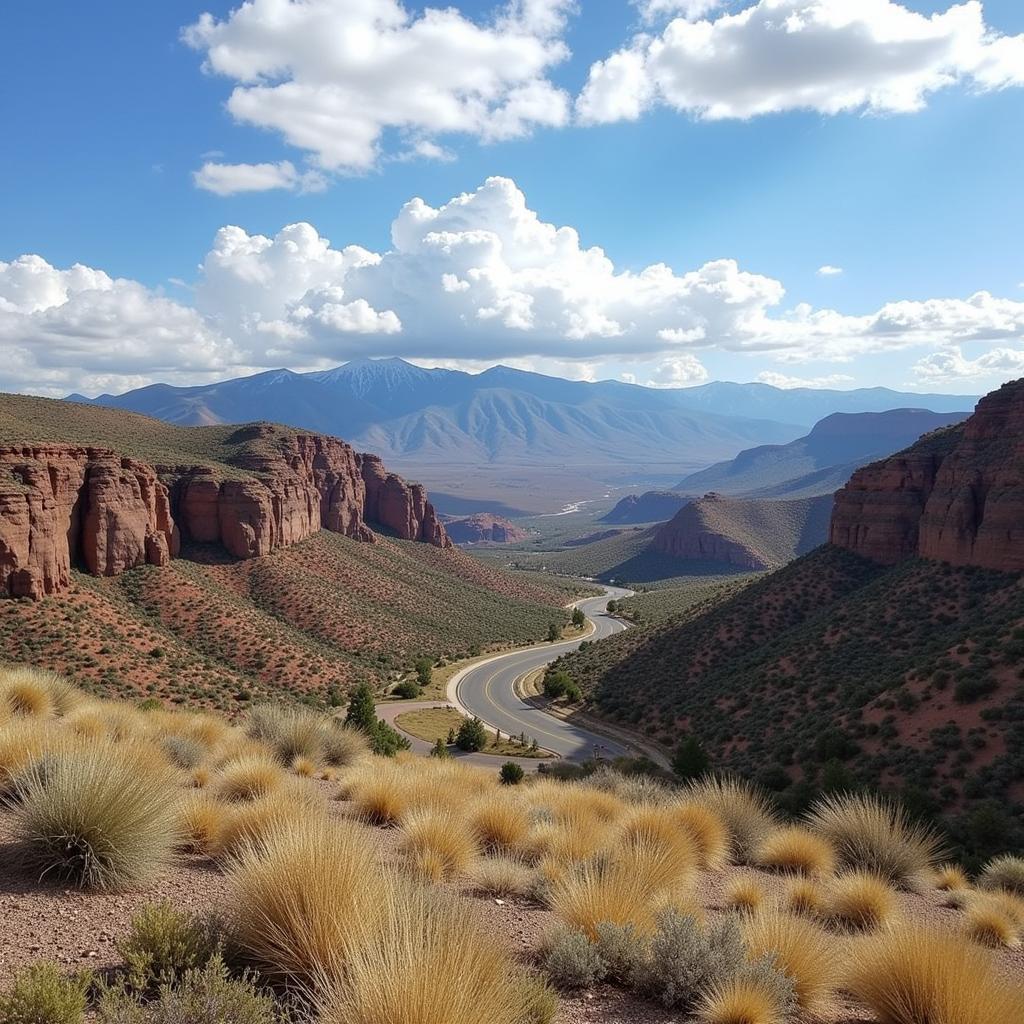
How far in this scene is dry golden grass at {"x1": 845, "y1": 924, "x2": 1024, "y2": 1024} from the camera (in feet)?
16.8

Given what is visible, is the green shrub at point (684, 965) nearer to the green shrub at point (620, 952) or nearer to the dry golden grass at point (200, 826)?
the green shrub at point (620, 952)

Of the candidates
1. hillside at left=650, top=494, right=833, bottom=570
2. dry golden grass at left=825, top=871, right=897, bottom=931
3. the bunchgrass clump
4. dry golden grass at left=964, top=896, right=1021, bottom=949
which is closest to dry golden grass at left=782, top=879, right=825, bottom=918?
dry golden grass at left=825, top=871, right=897, bottom=931

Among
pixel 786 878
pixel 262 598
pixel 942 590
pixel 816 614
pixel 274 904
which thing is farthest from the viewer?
pixel 262 598

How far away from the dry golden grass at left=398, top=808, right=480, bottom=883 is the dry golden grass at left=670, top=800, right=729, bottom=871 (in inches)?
150

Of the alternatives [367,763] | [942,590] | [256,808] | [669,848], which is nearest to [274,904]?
[256,808]

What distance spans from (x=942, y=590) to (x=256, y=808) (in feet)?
153

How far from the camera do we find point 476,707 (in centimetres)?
5456

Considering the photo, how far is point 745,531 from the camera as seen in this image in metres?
168

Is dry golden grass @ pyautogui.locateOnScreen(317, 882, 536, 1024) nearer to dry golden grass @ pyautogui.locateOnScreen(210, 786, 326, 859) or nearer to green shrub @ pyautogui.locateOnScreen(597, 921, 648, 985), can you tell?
green shrub @ pyautogui.locateOnScreen(597, 921, 648, 985)

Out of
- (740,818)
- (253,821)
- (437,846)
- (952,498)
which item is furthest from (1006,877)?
(952,498)

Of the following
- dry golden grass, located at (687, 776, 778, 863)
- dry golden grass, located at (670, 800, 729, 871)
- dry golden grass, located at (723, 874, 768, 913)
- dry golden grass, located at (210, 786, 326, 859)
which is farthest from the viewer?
dry golden grass, located at (687, 776, 778, 863)

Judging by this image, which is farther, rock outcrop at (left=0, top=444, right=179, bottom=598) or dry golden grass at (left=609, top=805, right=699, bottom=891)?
rock outcrop at (left=0, top=444, right=179, bottom=598)

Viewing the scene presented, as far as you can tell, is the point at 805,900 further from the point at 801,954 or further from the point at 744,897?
the point at 801,954

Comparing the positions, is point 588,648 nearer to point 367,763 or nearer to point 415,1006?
point 367,763
